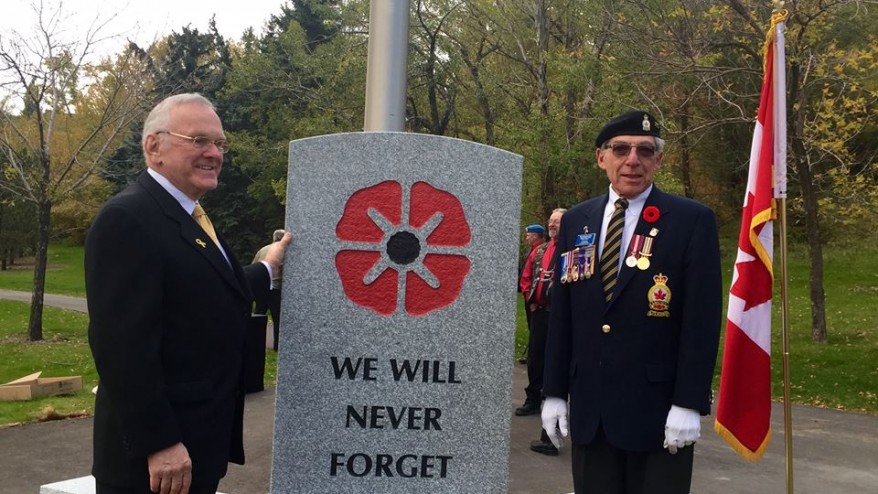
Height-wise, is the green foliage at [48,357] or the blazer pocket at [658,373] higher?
the blazer pocket at [658,373]

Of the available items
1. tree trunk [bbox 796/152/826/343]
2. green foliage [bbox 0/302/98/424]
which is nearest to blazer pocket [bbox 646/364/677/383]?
green foliage [bbox 0/302/98/424]

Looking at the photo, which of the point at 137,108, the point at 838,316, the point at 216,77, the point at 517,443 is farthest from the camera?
the point at 216,77

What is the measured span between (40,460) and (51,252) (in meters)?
37.3

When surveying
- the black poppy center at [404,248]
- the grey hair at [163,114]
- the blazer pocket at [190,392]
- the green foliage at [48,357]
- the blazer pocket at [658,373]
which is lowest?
the green foliage at [48,357]

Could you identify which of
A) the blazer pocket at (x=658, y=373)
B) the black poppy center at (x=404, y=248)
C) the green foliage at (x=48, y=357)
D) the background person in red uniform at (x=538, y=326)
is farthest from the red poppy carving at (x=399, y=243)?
the green foliage at (x=48, y=357)

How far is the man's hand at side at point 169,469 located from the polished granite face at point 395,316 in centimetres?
114

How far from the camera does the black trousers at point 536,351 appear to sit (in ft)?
24.2

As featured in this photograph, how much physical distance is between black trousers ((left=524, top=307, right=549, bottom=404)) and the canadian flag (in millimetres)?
3439

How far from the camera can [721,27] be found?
10.5 m

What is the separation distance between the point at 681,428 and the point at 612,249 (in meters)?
0.67

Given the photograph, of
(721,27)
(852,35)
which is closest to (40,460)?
(721,27)

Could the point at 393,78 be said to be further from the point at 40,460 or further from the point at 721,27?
the point at 721,27

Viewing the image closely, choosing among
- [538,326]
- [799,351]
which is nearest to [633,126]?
[538,326]

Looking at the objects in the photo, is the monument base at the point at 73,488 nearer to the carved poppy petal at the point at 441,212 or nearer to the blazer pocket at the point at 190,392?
the blazer pocket at the point at 190,392
